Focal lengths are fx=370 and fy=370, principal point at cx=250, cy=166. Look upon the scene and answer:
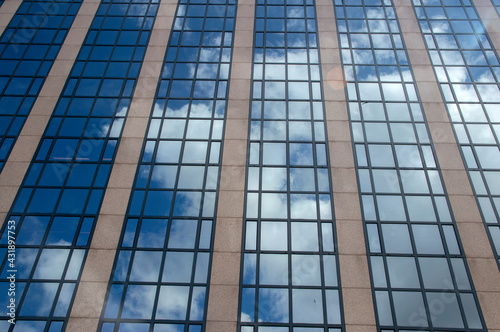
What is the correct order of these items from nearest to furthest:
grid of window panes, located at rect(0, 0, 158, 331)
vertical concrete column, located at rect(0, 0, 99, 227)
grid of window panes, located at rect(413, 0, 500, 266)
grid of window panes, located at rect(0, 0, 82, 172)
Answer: grid of window panes, located at rect(0, 0, 158, 331) < grid of window panes, located at rect(413, 0, 500, 266) < vertical concrete column, located at rect(0, 0, 99, 227) < grid of window panes, located at rect(0, 0, 82, 172)

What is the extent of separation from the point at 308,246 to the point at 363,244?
99.2 inches

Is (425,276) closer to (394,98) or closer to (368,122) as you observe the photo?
(368,122)

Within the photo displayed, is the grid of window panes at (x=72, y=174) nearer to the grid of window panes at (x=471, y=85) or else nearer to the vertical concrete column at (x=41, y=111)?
the vertical concrete column at (x=41, y=111)

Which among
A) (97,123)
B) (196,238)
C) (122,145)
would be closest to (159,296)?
(196,238)

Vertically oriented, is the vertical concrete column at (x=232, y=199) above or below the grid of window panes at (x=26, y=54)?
below

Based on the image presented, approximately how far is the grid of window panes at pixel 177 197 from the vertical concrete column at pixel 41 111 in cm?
602

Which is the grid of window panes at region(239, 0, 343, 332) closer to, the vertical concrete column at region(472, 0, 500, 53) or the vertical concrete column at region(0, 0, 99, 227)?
the vertical concrete column at region(472, 0, 500, 53)

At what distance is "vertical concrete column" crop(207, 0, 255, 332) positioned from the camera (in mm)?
15672

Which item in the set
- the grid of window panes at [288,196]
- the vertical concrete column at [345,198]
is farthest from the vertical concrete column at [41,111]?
the vertical concrete column at [345,198]

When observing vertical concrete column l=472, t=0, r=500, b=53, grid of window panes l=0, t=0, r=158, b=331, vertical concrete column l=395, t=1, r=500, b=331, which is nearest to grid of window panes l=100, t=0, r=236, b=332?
grid of window panes l=0, t=0, r=158, b=331

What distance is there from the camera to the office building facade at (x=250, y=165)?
52.1 ft

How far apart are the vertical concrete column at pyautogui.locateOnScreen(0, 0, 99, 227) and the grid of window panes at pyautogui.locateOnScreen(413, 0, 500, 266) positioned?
75.0 feet

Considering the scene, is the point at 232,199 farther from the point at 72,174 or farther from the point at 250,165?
the point at 72,174

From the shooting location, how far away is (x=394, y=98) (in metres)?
21.8
